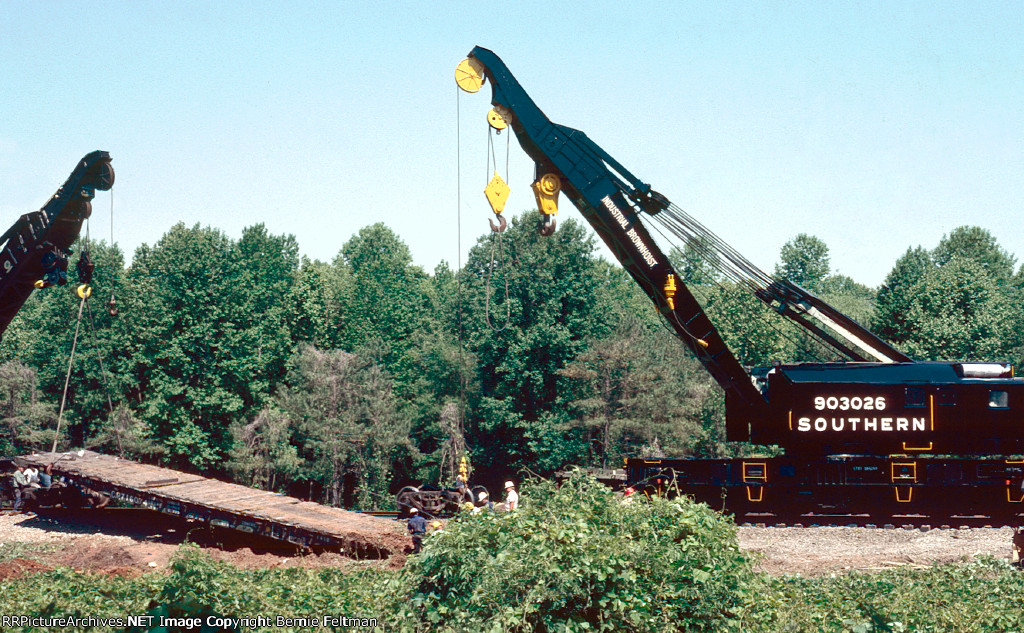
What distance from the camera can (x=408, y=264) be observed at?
84.9 m

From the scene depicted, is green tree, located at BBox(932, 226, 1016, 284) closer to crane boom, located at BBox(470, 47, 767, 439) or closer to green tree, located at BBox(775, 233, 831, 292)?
green tree, located at BBox(775, 233, 831, 292)

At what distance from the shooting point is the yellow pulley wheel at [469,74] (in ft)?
65.8

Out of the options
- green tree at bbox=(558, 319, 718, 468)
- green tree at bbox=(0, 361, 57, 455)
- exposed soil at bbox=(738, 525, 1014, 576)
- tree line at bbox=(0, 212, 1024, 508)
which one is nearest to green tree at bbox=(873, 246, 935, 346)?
tree line at bbox=(0, 212, 1024, 508)

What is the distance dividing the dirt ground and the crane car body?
3.68ft

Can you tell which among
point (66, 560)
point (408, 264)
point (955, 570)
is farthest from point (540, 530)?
point (408, 264)

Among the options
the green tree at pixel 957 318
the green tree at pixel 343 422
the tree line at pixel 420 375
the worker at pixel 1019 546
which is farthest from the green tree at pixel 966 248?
the worker at pixel 1019 546

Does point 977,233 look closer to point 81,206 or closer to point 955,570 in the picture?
point 955,570

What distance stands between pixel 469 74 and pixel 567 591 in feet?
44.1

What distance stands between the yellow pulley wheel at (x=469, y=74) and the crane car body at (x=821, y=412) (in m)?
1.34

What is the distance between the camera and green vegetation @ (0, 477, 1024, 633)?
9922mm

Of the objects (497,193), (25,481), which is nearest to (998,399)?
(497,193)

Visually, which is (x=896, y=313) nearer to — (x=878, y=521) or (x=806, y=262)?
(x=878, y=521)

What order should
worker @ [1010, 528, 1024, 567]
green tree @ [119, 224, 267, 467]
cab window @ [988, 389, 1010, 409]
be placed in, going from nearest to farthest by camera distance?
worker @ [1010, 528, 1024, 567] < cab window @ [988, 389, 1010, 409] < green tree @ [119, 224, 267, 467]

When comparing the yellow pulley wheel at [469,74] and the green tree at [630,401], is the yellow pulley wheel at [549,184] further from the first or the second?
the green tree at [630,401]
